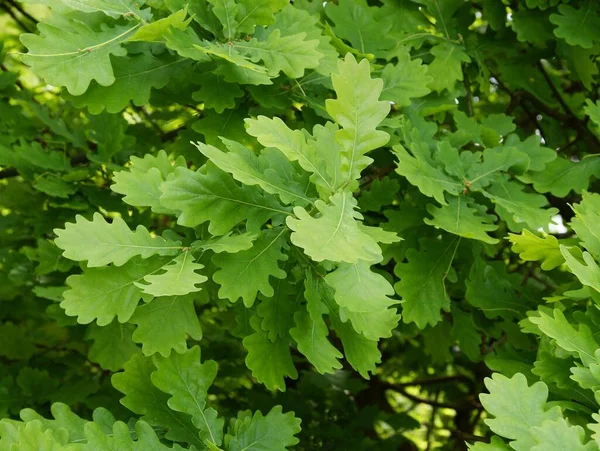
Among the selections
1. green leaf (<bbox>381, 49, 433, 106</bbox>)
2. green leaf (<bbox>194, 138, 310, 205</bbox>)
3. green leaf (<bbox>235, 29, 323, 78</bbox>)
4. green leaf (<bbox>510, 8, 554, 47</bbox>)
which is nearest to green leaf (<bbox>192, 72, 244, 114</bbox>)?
green leaf (<bbox>235, 29, 323, 78</bbox>)

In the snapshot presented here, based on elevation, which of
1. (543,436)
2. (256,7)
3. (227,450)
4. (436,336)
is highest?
(256,7)

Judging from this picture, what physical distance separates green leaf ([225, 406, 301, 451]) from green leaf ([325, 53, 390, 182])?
56 cm

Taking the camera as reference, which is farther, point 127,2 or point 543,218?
point 543,218

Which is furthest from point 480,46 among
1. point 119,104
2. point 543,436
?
point 543,436

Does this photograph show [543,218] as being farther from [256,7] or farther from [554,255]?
[256,7]

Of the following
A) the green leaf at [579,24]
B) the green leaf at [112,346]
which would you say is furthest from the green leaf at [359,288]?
the green leaf at [579,24]

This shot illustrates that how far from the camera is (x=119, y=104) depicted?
193cm

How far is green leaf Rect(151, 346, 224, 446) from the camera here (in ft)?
5.34

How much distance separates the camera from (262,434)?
5.44 ft

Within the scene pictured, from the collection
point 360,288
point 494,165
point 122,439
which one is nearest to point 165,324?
point 122,439

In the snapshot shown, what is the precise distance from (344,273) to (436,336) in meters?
1.24

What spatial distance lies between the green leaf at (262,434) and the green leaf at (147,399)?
0.29ft

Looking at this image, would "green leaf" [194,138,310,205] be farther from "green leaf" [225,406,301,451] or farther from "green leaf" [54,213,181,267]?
"green leaf" [225,406,301,451]

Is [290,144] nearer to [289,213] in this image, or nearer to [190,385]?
[289,213]
